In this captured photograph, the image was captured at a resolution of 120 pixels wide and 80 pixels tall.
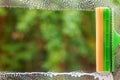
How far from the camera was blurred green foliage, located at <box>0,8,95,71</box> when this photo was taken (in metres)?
1.34

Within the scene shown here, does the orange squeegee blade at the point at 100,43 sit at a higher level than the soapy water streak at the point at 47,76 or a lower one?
higher

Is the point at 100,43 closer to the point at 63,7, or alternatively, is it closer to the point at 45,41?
the point at 63,7

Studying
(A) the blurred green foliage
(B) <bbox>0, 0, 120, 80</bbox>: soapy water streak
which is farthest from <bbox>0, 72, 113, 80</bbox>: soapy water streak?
(A) the blurred green foliage

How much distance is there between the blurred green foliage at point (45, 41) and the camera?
134cm

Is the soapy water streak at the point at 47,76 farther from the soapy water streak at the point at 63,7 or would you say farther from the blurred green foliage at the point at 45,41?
the blurred green foliage at the point at 45,41

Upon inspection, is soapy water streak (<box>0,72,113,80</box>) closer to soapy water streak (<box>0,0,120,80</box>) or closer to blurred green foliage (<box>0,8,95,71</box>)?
soapy water streak (<box>0,0,120,80</box>)

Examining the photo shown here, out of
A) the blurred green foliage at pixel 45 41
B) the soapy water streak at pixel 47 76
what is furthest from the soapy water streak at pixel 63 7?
the blurred green foliage at pixel 45 41

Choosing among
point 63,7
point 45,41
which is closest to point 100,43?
point 63,7

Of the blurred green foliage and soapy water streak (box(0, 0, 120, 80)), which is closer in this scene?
soapy water streak (box(0, 0, 120, 80))

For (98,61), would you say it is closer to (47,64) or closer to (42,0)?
(42,0)

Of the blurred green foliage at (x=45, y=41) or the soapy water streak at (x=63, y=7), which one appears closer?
the soapy water streak at (x=63, y=7)

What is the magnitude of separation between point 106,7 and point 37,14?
0.81 metres

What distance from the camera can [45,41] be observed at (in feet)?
4.76

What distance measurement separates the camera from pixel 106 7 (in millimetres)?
568
